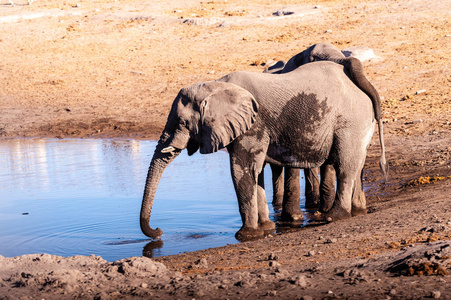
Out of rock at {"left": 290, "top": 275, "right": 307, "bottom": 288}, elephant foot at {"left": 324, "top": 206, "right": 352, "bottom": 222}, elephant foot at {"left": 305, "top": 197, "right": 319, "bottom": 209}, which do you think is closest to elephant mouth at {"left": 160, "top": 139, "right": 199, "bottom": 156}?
elephant foot at {"left": 324, "top": 206, "right": 352, "bottom": 222}

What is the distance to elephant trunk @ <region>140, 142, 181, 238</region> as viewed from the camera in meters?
6.52

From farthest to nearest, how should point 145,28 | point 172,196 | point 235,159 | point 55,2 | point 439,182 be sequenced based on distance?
point 55,2 → point 145,28 → point 172,196 → point 439,182 → point 235,159

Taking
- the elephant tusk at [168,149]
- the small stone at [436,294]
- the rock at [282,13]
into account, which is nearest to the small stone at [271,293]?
the small stone at [436,294]

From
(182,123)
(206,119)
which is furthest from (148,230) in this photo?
(206,119)

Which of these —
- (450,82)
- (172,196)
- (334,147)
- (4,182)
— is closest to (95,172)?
(4,182)

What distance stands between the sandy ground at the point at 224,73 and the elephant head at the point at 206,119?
36.8 inches

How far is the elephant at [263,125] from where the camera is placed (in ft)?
21.5

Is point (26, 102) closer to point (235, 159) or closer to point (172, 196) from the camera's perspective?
point (172, 196)

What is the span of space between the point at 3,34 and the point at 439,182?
16755 millimetres

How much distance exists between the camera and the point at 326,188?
792 centimetres

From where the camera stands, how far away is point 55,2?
24.6m

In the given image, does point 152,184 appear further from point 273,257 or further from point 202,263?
point 273,257

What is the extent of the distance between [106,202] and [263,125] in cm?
307

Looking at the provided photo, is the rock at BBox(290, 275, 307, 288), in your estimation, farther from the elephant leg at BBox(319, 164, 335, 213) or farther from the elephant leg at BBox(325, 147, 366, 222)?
the elephant leg at BBox(319, 164, 335, 213)
